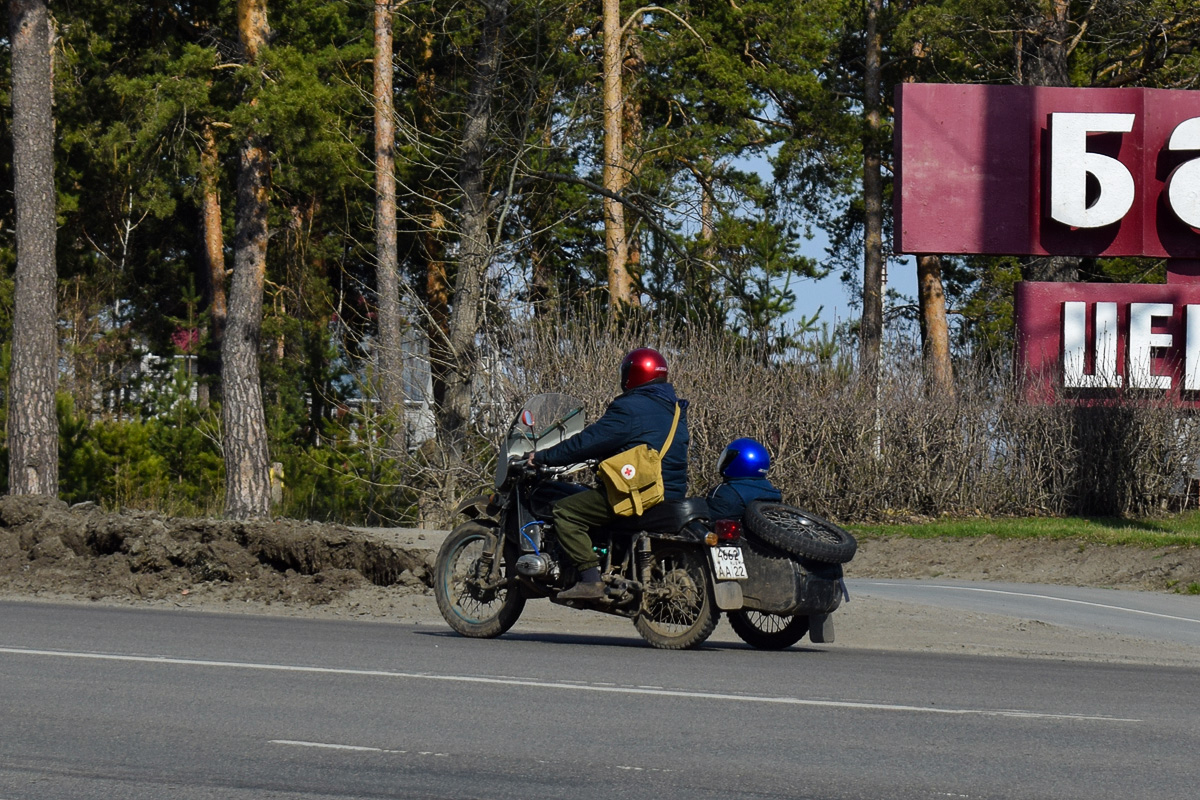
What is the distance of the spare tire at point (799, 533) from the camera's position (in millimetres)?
9984

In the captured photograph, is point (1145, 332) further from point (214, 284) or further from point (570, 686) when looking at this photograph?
point (214, 284)

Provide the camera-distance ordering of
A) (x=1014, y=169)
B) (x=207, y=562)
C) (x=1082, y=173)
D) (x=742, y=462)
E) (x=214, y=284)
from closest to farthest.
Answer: (x=742, y=462) < (x=207, y=562) < (x=1082, y=173) < (x=1014, y=169) < (x=214, y=284)

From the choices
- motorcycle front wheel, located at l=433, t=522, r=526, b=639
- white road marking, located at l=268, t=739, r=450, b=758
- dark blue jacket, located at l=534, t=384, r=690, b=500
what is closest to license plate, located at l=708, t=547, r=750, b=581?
dark blue jacket, located at l=534, t=384, r=690, b=500

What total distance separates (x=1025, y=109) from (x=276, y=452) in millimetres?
14735

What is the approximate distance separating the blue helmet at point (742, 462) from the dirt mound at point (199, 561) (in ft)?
15.1

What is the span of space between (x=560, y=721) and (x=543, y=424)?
12.1ft

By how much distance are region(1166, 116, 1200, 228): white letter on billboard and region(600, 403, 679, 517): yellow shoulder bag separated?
17336 millimetres

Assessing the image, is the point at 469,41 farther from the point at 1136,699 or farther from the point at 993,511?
the point at 1136,699

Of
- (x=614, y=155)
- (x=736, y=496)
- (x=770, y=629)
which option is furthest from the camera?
(x=614, y=155)

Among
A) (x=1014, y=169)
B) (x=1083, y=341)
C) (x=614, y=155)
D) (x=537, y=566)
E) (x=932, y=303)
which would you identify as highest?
(x=614, y=155)

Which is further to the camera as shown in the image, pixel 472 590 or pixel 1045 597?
pixel 1045 597

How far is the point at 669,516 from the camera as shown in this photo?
10148 millimetres

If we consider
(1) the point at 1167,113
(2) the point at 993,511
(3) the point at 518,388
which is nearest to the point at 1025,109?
(1) the point at 1167,113

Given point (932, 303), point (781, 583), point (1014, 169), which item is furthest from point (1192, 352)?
point (932, 303)
